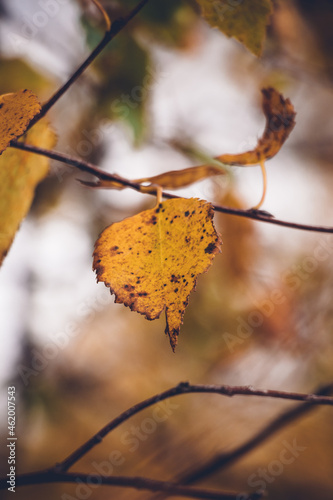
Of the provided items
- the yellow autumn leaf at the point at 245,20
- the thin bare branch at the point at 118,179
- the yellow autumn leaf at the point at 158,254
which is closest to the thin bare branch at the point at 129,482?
the yellow autumn leaf at the point at 158,254

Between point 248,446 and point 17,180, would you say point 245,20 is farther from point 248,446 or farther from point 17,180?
point 248,446

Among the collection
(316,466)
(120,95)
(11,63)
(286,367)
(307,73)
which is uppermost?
(307,73)

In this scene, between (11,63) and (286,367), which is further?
(286,367)

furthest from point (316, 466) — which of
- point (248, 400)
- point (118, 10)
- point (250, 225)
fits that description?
point (118, 10)

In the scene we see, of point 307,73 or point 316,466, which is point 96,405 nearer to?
point 316,466

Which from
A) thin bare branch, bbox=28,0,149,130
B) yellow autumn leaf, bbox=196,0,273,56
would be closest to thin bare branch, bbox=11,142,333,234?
thin bare branch, bbox=28,0,149,130

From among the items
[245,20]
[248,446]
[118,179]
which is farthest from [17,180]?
[248,446]
